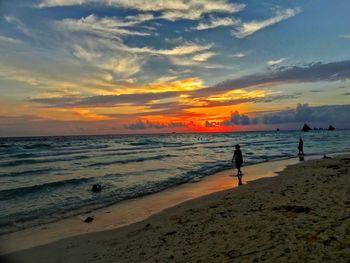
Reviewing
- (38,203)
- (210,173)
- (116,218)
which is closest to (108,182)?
(38,203)

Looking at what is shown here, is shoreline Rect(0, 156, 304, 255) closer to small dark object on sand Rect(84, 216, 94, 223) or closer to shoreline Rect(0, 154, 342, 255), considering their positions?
shoreline Rect(0, 154, 342, 255)

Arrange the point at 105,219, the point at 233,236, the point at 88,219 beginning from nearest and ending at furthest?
1. the point at 233,236
2. the point at 88,219
3. the point at 105,219

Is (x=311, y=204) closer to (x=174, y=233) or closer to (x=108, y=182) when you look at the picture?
(x=174, y=233)

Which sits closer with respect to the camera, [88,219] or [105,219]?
[88,219]

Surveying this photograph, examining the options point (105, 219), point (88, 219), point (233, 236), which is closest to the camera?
point (233, 236)

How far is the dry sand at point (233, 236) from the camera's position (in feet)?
20.5

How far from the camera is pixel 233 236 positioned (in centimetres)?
750

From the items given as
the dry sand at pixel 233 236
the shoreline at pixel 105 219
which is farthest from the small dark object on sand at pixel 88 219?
the dry sand at pixel 233 236

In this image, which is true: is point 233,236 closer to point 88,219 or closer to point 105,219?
point 105,219

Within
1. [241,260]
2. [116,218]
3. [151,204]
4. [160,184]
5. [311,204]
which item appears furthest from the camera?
[160,184]

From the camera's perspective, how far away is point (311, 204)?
31.7 ft

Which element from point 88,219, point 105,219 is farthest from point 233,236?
point 88,219

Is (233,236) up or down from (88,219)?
up

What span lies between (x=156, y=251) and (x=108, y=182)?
13608 millimetres
